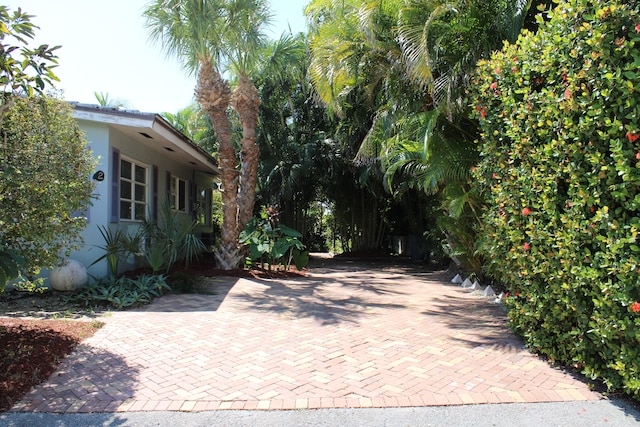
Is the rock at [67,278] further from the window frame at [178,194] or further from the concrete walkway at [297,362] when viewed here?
the window frame at [178,194]

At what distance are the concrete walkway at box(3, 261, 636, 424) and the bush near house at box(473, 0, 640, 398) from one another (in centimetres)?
57

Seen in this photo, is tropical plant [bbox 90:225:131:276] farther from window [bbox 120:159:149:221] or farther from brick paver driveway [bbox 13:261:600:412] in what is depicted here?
brick paver driveway [bbox 13:261:600:412]

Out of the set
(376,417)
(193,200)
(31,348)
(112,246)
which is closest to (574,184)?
(376,417)

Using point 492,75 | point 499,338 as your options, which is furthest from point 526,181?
point 499,338

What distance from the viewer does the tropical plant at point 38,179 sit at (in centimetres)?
433

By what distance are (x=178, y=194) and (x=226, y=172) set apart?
3.94 meters

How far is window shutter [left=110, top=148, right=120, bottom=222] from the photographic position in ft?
29.8

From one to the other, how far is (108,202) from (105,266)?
1321mm

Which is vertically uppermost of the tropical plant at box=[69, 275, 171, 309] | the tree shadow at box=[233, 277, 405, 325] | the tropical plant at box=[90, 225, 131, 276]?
the tropical plant at box=[90, 225, 131, 276]

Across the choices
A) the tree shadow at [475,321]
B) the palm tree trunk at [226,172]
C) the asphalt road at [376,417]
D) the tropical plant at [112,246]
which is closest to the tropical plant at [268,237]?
the palm tree trunk at [226,172]

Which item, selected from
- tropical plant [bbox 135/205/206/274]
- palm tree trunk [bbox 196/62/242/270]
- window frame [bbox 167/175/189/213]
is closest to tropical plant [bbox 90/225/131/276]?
tropical plant [bbox 135/205/206/274]

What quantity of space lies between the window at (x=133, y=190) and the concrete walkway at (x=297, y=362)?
12.4 ft

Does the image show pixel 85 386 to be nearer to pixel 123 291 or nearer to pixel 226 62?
pixel 123 291

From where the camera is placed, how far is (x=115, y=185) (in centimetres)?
922
